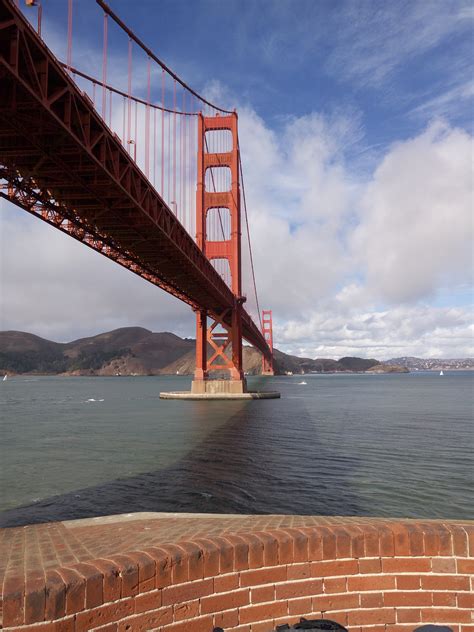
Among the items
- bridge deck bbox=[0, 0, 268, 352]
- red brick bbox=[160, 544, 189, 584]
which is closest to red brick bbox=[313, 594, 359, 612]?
red brick bbox=[160, 544, 189, 584]

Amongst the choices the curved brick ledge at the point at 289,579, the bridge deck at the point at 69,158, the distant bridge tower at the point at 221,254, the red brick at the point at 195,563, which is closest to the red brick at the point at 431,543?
the curved brick ledge at the point at 289,579

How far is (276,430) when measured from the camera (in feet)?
89.9

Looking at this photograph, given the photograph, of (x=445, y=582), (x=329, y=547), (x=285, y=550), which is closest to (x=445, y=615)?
(x=445, y=582)

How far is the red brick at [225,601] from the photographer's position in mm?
3127

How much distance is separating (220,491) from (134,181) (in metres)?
12.5

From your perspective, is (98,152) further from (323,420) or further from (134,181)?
(323,420)

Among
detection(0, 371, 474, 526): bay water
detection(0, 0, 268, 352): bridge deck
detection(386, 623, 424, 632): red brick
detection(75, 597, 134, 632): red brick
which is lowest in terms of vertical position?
detection(0, 371, 474, 526): bay water

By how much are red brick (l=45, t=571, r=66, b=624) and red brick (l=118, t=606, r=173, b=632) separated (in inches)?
15.3

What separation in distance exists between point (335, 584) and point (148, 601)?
4.16 ft

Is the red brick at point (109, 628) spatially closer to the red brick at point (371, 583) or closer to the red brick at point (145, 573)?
the red brick at point (145, 573)

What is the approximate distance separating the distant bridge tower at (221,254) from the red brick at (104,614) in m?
51.0

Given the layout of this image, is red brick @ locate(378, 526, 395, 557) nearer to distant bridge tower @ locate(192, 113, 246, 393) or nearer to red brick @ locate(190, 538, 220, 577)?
red brick @ locate(190, 538, 220, 577)

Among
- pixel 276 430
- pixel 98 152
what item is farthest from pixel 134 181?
pixel 276 430

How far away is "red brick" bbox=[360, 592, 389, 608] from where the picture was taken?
3.34 meters
